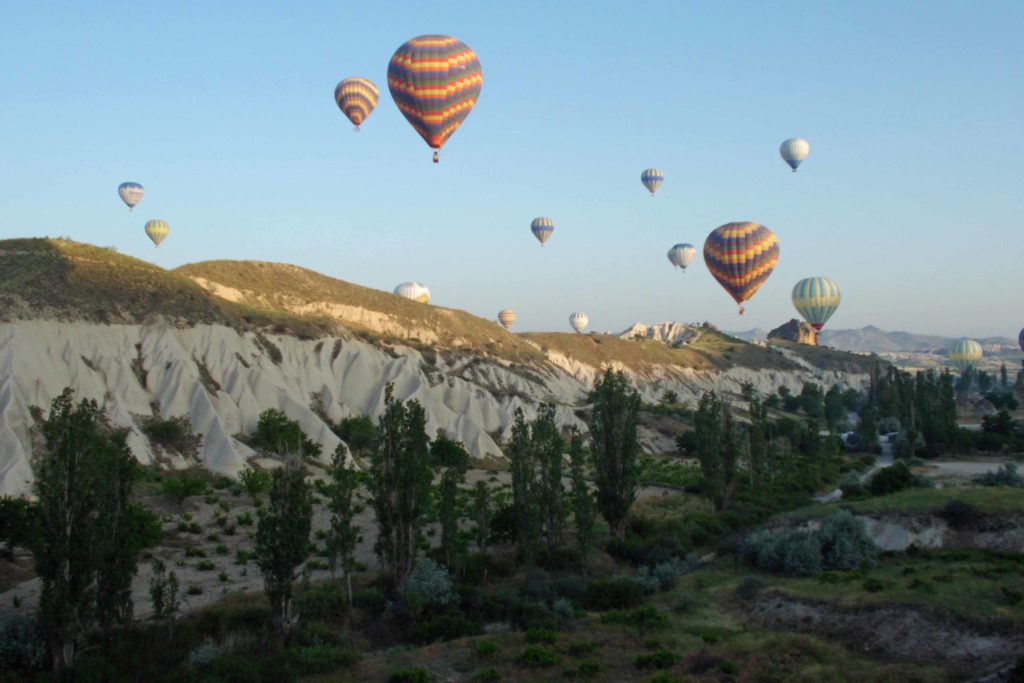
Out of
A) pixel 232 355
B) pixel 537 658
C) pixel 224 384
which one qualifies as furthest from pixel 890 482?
pixel 232 355

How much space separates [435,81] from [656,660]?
159 ft

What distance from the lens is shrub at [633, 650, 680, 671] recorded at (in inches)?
958

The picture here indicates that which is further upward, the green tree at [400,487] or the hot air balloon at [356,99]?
the hot air balloon at [356,99]

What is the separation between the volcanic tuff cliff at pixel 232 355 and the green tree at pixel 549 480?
25334mm

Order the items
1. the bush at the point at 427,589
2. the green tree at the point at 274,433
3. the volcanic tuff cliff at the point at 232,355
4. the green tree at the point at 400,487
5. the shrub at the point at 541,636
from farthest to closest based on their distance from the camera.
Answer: the green tree at the point at 274,433 → the volcanic tuff cliff at the point at 232,355 → the green tree at the point at 400,487 → the bush at the point at 427,589 → the shrub at the point at 541,636

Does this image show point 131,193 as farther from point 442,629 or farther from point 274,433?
point 442,629

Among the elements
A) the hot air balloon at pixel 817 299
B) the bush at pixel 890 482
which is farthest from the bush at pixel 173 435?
the hot air balloon at pixel 817 299

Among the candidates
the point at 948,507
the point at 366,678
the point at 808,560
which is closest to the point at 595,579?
the point at 808,560

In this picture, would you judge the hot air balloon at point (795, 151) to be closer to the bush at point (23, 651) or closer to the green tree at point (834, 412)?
the green tree at point (834, 412)

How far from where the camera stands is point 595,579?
34.9 metres

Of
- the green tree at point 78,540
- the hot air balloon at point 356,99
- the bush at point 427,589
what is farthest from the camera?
the hot air balloon at point 356,99

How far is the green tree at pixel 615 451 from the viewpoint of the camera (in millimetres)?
41469

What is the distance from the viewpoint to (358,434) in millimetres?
67188

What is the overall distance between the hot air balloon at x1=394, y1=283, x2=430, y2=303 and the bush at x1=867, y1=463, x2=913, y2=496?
12014 cm
